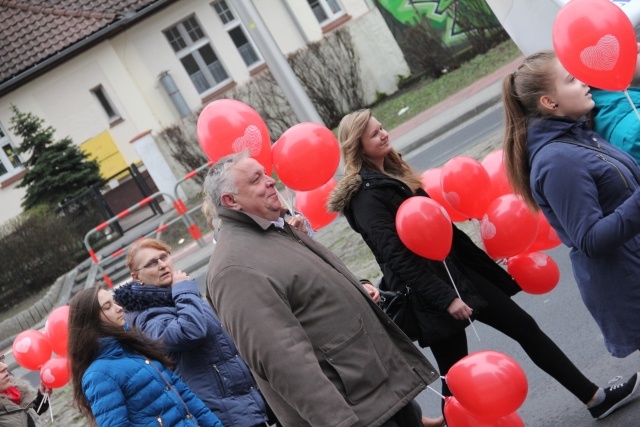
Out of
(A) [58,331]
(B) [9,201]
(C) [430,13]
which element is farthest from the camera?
(B) [9,201]

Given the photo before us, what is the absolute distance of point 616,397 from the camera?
4645mm

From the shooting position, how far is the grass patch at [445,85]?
20.2 m

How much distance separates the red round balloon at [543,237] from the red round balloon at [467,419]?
3.46 ft

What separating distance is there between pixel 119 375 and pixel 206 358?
57 centimetres

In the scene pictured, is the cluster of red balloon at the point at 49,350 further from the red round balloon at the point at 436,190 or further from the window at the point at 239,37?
the window at the point at 239,37

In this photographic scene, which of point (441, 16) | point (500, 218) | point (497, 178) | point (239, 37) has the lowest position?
point (500, 218)

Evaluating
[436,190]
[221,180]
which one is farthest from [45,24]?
[221,180]

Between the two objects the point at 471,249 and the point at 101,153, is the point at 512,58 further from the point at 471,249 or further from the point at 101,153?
the point at 471,249

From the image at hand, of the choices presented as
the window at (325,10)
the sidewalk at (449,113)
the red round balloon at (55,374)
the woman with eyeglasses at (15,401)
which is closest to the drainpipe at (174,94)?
the window at (325,10)

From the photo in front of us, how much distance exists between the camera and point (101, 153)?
1053 inches

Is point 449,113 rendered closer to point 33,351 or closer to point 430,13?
point 430,13

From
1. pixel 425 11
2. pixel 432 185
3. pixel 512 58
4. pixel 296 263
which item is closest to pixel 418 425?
pixel 296 263

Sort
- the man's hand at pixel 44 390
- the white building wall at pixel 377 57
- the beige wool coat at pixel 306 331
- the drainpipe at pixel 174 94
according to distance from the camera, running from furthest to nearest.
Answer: the drainpipe at pixel 174 94, the white building wall at pixel 377 57, the man's hand at pixel 44 390, the beige wool coat at pixel 306 331

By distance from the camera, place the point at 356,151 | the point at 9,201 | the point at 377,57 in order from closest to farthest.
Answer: the point at 356,151 → the point at 377,57 → the point at 9,201
